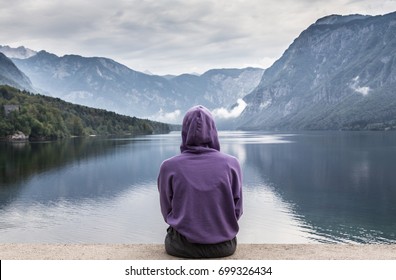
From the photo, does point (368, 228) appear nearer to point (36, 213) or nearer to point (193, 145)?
point (36, 213)

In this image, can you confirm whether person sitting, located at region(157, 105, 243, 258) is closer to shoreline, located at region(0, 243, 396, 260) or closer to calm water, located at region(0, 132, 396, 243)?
shoreline, located at region(0, 243, 396, 260)

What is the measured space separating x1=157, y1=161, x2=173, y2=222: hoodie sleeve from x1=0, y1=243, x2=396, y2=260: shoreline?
3.43 feet

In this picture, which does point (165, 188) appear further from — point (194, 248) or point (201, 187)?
point (194, 248)

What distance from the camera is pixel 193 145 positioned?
818cm

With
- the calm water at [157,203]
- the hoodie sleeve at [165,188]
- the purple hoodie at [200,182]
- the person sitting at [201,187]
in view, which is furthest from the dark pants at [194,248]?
the calm water at [157,203]

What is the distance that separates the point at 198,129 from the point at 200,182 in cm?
87

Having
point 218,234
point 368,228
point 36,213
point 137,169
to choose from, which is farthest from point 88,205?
point 218,234

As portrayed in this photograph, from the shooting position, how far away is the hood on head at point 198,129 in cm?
803

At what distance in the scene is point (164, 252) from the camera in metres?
9.57

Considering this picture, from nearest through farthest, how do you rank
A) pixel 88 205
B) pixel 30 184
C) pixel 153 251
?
1. pixel 153 251
2. pixel 88 205
3. pixel 30 184

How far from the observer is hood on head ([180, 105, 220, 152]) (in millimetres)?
8031

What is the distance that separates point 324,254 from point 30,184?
47750 mm

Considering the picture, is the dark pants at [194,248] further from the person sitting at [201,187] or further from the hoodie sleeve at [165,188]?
the hoodie sleeve at [165,188]

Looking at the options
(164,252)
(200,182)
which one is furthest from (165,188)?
(164,252)
